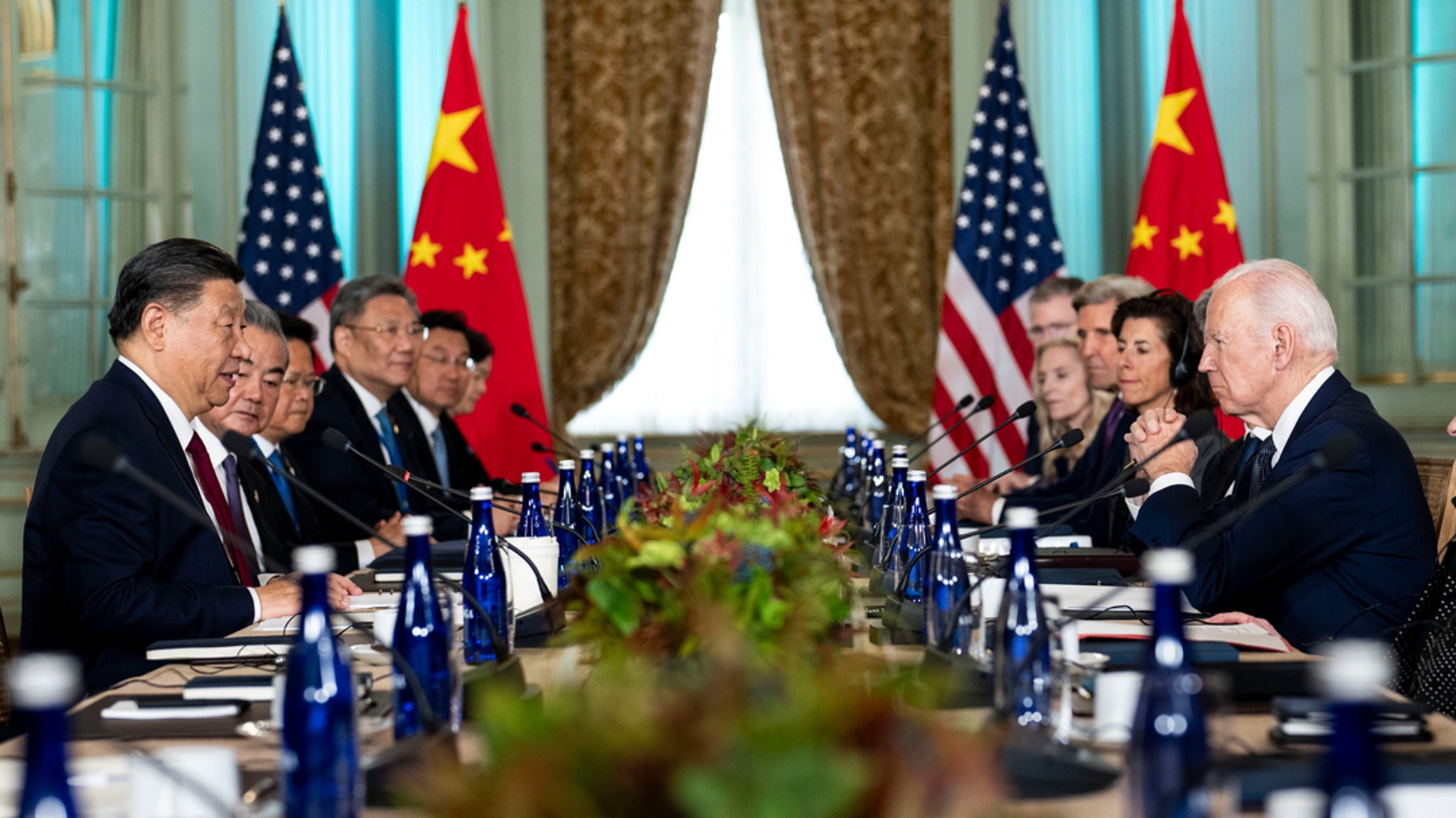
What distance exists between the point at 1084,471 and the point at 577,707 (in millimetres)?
3960

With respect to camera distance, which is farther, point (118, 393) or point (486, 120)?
point (486, 120)

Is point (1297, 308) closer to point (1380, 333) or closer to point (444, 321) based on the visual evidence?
point (1380, 333)

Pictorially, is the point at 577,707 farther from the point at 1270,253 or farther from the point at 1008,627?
the point at 1270,253

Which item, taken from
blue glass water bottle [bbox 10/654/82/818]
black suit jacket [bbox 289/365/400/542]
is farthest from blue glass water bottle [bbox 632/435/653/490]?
blue glass water bottle [bbox 10/654/82/818]

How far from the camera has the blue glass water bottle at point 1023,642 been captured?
150cm

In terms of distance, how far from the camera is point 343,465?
4.38 m

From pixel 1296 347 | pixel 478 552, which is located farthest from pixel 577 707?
pixel 1296 347

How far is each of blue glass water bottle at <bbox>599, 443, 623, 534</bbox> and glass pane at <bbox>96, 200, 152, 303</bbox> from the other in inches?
105

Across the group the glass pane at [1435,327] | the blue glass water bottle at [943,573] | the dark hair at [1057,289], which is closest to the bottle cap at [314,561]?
the blue glass water bottle at [943,573]

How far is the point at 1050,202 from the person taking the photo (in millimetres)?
6441

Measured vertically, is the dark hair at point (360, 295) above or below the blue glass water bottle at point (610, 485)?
above

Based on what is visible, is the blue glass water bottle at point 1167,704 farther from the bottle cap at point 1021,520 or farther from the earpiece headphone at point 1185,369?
the earpiece headphone at point 1185,369

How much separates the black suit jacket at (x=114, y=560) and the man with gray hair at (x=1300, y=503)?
5.73 ft

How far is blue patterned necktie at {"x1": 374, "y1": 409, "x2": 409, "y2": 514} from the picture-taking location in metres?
4.80
